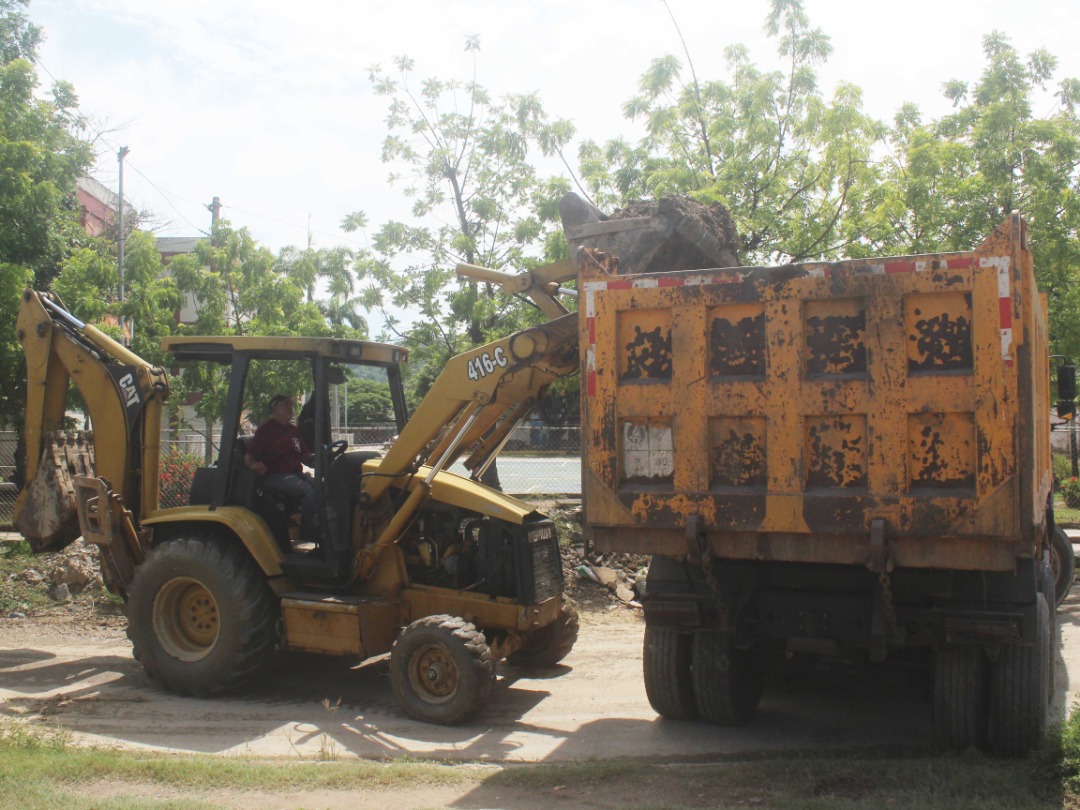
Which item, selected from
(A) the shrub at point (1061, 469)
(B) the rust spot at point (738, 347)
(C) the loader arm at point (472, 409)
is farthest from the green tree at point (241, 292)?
(A) the shrub at point (1061, 469)

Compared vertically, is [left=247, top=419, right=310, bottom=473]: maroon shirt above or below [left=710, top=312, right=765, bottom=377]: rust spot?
below

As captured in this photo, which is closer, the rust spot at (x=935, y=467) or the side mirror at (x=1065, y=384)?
the rust spot at (x=935, y=467)

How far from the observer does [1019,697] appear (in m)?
5.51

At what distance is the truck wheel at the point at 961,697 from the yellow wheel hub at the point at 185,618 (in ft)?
16.6

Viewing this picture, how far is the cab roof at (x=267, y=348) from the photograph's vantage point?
7.63 meters

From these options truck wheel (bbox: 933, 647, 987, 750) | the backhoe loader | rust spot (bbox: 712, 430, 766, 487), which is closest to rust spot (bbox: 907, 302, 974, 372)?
rust spot (bbox: 712, 430, 766, 487)

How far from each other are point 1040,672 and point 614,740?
8.21 ft

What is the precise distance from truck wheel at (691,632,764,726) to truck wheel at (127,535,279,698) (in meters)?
3.17

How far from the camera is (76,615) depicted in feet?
33.5

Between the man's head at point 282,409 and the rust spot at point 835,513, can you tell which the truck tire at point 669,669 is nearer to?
the rust spot at point 835,513

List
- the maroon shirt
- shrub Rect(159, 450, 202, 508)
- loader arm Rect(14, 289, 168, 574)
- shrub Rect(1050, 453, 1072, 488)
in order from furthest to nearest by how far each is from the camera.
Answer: shrub Rect(1050, 453, 1072, 488)
shrub Rect(159, 450, 202, 508)
loader arm Rect(14, 289, 168, 574)
the maroon shirt

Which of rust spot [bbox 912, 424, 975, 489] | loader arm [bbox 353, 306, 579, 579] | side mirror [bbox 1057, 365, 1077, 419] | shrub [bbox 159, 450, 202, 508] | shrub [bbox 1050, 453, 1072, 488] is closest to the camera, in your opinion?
rust spot [bbox 912, 424, 975, 489]

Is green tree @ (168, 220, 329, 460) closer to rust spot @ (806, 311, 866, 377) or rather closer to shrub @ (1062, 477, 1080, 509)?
rust spot @ (806, 311, 866, 377)

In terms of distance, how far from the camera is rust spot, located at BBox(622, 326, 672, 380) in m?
5.74
